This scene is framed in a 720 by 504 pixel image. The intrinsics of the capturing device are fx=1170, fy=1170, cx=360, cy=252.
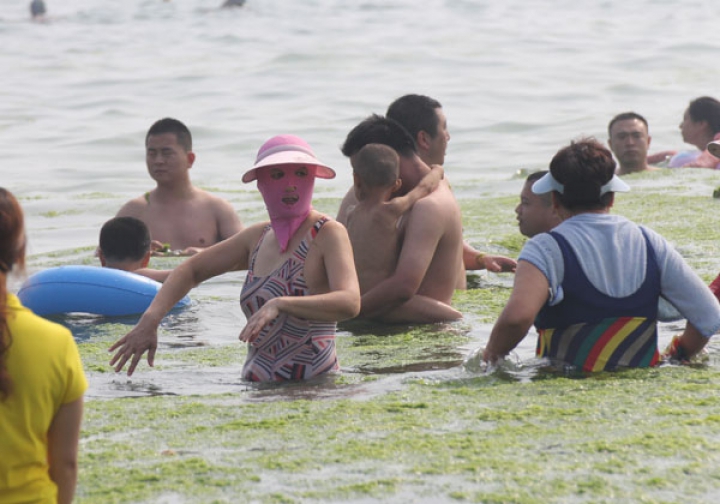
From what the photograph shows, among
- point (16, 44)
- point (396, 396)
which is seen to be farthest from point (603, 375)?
point (16, 44)

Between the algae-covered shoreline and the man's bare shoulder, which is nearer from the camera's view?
the algae-covered shoreline

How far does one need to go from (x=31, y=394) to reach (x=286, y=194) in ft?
8.69

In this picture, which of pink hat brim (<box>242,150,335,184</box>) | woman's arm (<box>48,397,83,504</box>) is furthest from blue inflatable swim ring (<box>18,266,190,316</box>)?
woman's arm (<box>48,397,83,504</box>)

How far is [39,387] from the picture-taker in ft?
9.78

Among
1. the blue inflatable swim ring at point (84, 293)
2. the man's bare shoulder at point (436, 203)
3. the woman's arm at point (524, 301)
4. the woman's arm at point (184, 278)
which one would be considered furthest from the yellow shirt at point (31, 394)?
the blue inflatable swim ring at point (84, 293)

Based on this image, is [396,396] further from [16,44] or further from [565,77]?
[16,44]

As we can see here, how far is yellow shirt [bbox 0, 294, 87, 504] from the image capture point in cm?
296

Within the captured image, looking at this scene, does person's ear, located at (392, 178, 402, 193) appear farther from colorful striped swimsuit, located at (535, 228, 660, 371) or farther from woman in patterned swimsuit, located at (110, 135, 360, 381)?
colorful striped swimsuit, located at (535, 228, 660, 371)

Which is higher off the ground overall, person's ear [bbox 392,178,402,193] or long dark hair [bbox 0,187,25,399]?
long dark hair [bbox 0,187,25,399]

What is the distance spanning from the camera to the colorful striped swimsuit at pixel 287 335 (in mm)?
5520

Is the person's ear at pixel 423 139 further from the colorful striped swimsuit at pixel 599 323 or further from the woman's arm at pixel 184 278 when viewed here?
the colorful striped swimsuit at pixel 599 323

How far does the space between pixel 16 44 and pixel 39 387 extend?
32.7 m

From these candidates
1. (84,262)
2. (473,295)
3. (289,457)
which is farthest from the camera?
(84,262)

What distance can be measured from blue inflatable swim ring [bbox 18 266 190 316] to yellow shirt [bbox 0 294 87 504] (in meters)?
4.82
